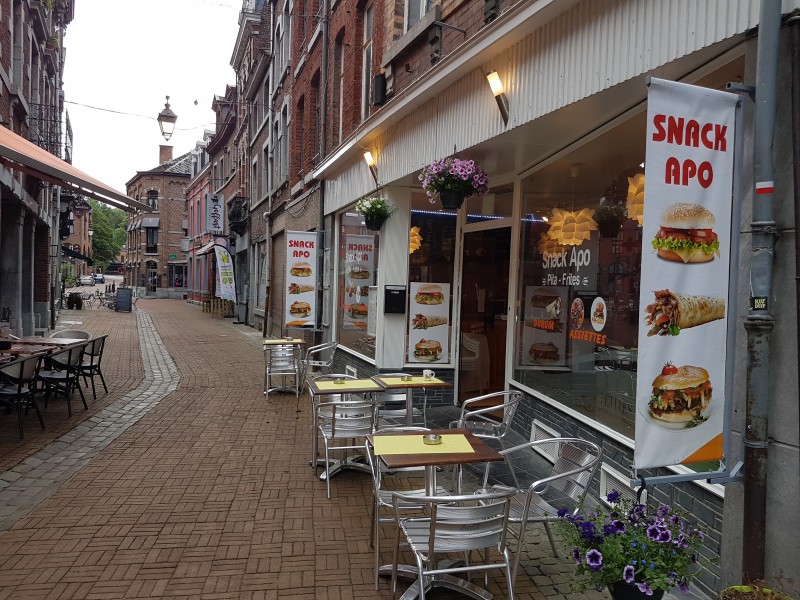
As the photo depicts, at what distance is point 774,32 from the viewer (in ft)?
8.55

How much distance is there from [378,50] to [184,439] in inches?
245

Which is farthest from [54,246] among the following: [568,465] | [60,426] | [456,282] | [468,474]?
[568,465]

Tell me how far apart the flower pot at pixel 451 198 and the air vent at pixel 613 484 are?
291 cm

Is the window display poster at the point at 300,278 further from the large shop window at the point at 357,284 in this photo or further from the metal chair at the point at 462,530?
the metal chair at the point at 462,530

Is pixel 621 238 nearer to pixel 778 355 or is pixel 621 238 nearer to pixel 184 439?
pixel 778 355

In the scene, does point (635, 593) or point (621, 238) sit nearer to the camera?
point (635, 593)

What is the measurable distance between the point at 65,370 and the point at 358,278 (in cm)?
445

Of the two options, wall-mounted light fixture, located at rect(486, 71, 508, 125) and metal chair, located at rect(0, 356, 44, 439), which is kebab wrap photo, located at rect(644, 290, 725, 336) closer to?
wall-mounted light fixture, located at rect(486, 71, 508, 125)

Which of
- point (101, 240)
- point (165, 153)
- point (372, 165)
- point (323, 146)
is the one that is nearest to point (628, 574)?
point (372, 165)

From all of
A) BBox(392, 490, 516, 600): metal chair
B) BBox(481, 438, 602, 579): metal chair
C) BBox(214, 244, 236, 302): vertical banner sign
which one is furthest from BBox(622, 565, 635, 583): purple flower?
BBox(214, 244, 236, 302): vertical banner sign

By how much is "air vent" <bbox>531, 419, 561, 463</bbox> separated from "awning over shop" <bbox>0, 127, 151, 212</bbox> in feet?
17.3

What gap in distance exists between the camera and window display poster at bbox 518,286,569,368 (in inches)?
220

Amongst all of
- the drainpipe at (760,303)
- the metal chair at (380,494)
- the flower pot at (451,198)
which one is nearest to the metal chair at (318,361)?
the flower pot at (451,198)

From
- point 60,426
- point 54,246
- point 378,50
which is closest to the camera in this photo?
point 60,426
